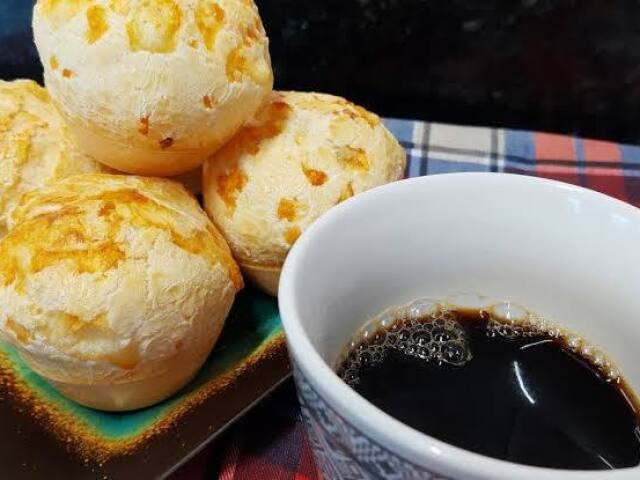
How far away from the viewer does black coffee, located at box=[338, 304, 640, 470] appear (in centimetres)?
51

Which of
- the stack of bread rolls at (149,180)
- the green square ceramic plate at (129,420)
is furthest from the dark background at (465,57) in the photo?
the green square ceramic plate at (129,420)

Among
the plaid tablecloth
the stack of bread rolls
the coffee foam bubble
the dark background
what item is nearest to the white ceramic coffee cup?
the coffee foam bubble

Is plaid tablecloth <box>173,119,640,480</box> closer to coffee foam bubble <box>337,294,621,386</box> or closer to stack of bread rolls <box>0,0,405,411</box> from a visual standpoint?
stack of bread rolls <box>0,0,405,411</box>

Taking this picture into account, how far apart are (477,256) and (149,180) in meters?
0.34

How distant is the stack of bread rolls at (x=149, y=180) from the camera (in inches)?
25.1

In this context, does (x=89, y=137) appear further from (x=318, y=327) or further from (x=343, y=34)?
(x=343, y=34)

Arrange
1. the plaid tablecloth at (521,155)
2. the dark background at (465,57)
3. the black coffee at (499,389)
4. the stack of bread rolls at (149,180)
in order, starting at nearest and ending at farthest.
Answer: the black coffee at (499,389), the stack of bread rolls at (149,180), the plaid tablecloth at (521,155), the dark background at (465,57)

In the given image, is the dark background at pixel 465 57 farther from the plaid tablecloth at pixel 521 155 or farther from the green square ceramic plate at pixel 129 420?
the green square ceramic plate at pixel 129 420

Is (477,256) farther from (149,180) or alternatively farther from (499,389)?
(149,180)

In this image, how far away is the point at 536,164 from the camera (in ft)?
4.07

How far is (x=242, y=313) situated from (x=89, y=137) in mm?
249

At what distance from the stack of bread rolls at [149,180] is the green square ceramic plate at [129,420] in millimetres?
21


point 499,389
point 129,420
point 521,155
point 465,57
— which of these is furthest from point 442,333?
point 465,57

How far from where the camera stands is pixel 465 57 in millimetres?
1423
